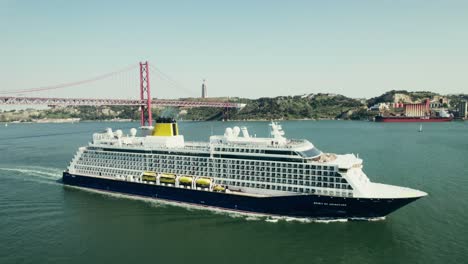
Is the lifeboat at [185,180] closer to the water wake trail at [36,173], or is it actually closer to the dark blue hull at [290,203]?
the dark blue hull at [290,203]

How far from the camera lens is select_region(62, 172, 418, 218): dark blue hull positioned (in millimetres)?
22266

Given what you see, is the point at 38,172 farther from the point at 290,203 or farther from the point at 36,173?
the point at 290,203

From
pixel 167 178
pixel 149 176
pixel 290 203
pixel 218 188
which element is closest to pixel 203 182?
pixel 218 188

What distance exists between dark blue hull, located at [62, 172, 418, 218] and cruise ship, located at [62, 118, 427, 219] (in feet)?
0.20

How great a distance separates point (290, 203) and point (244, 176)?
13.8 ft

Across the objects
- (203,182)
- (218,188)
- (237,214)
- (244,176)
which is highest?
(244,176)

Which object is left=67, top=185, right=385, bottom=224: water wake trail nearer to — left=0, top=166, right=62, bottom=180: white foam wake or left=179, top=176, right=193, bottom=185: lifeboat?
left=179, top=176, right=193, bottom=185: lifeboat

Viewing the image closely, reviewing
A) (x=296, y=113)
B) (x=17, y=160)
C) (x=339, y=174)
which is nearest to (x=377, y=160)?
(x=339, y=174)

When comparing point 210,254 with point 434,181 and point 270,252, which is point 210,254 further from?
point 434,181

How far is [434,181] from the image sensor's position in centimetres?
3356

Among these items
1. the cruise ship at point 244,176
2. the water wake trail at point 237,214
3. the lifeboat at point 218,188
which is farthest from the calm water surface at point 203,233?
the lifeboat at point 218,188

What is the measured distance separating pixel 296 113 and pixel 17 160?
414 feet

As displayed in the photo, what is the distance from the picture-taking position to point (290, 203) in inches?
923

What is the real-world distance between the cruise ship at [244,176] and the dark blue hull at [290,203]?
0.06 m
